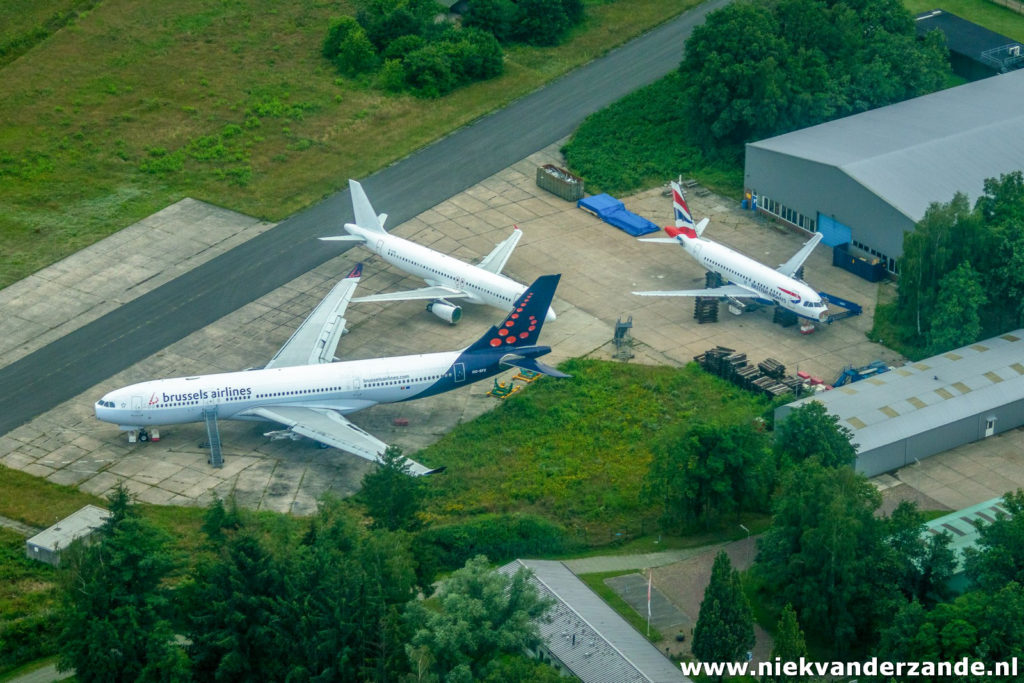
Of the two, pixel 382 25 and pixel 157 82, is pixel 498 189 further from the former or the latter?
pixel 157 82

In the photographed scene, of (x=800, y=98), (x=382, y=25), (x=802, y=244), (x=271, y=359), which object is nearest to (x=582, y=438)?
(x=271, y=359)

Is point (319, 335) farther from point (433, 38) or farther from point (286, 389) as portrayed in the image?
point (433, 38)

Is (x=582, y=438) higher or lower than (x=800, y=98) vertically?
lower

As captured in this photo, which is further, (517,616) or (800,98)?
(800,98)

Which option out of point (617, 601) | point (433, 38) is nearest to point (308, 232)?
point (433, 38)

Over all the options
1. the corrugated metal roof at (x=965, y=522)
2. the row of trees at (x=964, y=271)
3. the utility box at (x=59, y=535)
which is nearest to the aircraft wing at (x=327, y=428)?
the utility box at (x=59, y=535)

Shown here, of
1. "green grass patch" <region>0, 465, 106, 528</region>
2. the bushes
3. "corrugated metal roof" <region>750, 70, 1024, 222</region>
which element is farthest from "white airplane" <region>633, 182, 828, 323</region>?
"green grass patch" <region>0, 465, 106, 528</region>
